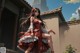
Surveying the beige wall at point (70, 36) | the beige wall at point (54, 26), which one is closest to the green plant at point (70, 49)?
the beige wall at point (70, 36)

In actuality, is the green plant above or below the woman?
below

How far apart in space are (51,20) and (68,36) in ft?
7.90

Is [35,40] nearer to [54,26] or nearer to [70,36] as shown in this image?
[70,36]

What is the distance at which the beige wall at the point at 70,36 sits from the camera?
18547 millimetres

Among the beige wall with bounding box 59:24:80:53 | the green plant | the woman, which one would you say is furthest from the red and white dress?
the beige wall with bounding box 59:24:80:53

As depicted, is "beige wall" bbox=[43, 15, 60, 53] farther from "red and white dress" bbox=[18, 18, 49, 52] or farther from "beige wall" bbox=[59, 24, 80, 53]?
"red and white dress" bbox=[18, 18, 49, 52]

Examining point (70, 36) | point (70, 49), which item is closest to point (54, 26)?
point (70, 36)

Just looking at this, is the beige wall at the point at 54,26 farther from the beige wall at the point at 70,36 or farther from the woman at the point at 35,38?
the woman at the point at 35,38

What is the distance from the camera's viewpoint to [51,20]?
66.3 ft

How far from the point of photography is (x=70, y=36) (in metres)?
18.9

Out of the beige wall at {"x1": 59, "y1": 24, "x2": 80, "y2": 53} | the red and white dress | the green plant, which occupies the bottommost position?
the green plant

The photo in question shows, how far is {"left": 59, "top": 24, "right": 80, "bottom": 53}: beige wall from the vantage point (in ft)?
60.8

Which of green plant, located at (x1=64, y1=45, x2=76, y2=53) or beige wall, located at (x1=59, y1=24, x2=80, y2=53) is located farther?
beige wall, located at (x1=59, y1=24, x2=80, y2=53)

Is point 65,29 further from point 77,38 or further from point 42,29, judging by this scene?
point 42,29
